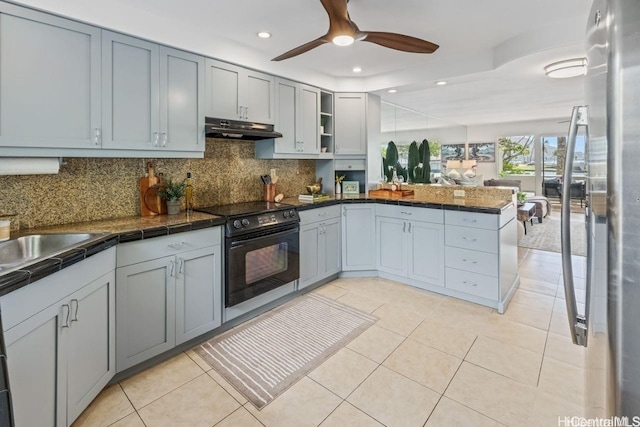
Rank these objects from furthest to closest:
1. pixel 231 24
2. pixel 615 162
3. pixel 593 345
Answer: pixel 231 24, pixel 593 345, pixel 615 162

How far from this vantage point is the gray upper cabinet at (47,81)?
69.3 inches

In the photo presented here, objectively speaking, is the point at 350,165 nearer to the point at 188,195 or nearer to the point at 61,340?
the point at 188,195

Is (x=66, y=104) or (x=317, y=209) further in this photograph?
(x=317, y=209)

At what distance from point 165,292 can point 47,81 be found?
1.46m

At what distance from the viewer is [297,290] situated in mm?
3299

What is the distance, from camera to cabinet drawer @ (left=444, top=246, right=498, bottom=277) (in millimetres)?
2951

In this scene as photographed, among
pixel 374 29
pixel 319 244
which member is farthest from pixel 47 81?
pixel 319 244

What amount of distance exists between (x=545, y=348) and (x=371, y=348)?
1.30 meters

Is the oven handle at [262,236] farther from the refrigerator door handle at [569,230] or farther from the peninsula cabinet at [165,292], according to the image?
the refrigerator door handle at [569,230]

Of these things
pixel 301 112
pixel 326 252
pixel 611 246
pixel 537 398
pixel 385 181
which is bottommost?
pixel 537 398

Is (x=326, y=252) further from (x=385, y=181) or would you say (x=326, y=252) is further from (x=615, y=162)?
(x=615, y=162)

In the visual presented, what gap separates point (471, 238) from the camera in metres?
3.04

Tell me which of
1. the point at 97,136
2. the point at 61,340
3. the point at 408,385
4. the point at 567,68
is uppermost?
the point at 567,68

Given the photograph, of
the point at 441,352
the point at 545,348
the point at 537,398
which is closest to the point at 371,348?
the point at 441,352
